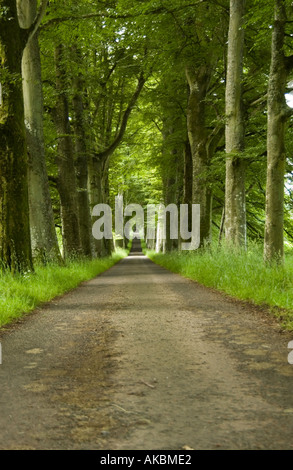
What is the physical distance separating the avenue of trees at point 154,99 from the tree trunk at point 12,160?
21 millimetres

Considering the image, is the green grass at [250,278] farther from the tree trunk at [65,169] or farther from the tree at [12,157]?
the tree trunk at [65,169]

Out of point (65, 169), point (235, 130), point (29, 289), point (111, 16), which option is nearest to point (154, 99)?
point (65, 169)

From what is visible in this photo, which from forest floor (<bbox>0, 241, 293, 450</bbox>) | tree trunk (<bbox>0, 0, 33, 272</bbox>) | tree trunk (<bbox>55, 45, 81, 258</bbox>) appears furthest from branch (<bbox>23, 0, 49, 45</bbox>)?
forest floor (<bbox>0, 241, 293, 450</bbox>)

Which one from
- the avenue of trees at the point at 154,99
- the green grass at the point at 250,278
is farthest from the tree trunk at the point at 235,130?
the green grass at the point at 250,278

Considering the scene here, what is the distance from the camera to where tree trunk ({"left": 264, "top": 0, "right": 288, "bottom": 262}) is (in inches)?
353

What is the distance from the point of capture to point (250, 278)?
8.55 m

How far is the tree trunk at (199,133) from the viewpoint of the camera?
17.1m

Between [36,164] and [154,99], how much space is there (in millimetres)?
8703

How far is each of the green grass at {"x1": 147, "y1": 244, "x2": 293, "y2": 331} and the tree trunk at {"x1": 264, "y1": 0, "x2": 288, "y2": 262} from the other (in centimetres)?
68

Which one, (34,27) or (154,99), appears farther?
(154,99)

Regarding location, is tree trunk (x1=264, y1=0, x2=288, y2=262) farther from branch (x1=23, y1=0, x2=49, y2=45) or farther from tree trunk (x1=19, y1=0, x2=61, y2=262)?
tree trunk (x1=19, y1=0, x2=61, y2=262)

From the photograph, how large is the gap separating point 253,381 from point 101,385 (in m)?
1.23

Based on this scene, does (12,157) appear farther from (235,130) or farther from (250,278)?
(235,130)

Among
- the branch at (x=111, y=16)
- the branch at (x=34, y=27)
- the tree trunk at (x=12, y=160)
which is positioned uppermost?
the branch at (x=111, y=16)
